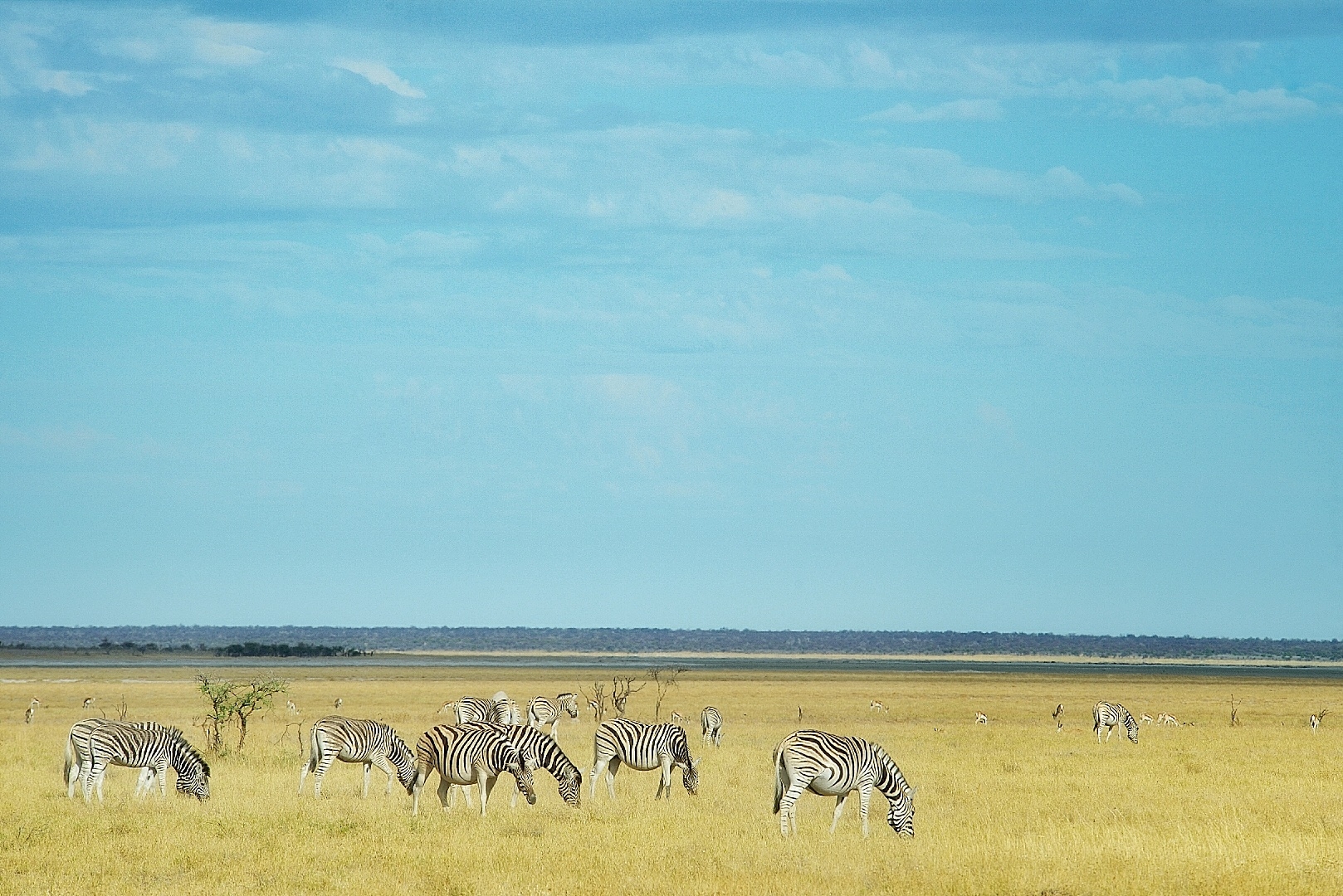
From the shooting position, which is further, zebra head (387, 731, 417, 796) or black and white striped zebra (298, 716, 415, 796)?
black and white striped zebra (298, 716, 415, 796)

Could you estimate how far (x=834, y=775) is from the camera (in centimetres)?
2017

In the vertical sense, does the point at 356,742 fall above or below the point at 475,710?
below

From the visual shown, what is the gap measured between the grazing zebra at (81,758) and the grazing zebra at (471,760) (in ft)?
16.0

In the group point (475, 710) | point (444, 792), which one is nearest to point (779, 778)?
point (444, 792)

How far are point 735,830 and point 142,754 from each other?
10281 mm

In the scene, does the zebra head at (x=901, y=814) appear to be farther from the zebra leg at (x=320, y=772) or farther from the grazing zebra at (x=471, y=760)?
the zebra leg at (x=320, y=772)

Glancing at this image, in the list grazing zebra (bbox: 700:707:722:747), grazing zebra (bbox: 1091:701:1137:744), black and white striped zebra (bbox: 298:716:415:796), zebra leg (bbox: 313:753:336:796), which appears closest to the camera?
zebra leg (bbox: 313:753:336:796)

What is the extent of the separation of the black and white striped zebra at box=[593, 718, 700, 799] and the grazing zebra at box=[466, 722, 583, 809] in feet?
3.69

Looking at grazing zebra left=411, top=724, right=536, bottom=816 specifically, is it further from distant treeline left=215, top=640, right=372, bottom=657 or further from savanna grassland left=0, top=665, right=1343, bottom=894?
distant treeline left=215, top=640, right=372, bottom=657

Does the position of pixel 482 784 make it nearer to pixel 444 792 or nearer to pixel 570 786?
pixel 444 792

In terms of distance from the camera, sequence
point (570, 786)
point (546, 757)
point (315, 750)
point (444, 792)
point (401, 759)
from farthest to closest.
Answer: point (315, 750) → point (401, 759) → point (546, 757) → point (444, 792) → point (570, 786)

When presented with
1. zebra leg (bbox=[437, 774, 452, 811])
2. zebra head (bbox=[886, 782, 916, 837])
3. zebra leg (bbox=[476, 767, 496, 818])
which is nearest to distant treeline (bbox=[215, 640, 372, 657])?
zebra leg (bbox=[437, 774, 452, 811])

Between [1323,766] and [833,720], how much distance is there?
22754 mm

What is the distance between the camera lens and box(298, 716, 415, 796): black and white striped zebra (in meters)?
24.9
